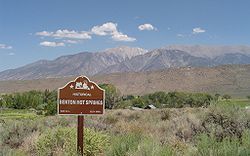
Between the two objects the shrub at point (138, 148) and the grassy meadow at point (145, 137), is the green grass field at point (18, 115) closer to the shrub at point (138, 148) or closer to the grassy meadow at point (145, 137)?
the grassy meadow at point (145, 137)

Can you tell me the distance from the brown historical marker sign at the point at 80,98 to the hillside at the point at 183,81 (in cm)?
13826

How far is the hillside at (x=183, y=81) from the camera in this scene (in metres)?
154

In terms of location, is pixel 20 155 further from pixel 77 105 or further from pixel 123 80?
pixel 123 80

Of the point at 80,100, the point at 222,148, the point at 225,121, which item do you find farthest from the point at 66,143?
the point at 222,148

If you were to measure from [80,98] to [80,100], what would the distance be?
0.05 meters

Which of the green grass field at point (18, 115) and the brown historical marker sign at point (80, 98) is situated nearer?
the brown historical marker sign at point (80, 98)

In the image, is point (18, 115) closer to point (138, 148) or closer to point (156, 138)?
point (156, 138)

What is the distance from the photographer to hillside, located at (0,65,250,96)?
15357 cm

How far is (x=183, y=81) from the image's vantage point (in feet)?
539

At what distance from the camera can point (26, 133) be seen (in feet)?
50.1

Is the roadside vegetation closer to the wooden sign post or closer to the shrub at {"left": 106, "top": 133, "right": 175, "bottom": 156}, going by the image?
the shrub at {"left": 106, "top": 133, "right": 175, "bottom": 156}

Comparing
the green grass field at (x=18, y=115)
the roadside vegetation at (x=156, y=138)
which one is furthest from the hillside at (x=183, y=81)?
the roadside vegetation at (x=156, y=138)

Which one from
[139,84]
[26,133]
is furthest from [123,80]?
[26,133]

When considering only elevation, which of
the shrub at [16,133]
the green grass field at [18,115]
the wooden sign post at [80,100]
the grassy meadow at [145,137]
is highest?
the wooden sign post at [80,100]
